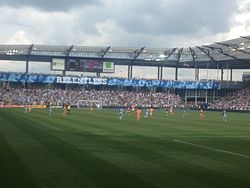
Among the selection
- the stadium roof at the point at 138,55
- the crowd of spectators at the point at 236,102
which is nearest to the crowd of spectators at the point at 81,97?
the stadium roof at the point at 138,55

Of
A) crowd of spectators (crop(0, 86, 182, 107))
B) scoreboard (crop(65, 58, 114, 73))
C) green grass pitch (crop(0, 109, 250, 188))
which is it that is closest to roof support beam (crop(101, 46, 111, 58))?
scoreboard (crop(65, 58, 114, 73))

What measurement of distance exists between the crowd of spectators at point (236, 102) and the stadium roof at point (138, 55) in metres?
7.05

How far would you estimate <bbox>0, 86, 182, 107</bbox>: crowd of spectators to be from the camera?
104 metres

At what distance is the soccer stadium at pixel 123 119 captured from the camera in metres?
14.5

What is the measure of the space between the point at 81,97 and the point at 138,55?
1772 cm

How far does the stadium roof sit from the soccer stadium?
10.1 inches

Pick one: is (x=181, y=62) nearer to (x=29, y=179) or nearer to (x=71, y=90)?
(x=71, y=90)

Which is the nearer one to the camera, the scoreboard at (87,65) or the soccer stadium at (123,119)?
the soccer stadium at (123,119)

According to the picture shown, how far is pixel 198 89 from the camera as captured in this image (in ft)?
397

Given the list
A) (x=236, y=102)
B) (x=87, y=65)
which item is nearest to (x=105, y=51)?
(x=87, y=65)

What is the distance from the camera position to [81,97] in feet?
359

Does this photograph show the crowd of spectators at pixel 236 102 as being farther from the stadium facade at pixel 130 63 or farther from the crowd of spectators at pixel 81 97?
the crowd of spectators at pixel 81 97

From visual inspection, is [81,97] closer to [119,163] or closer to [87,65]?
[87,65]

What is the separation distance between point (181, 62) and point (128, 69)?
14.1m
